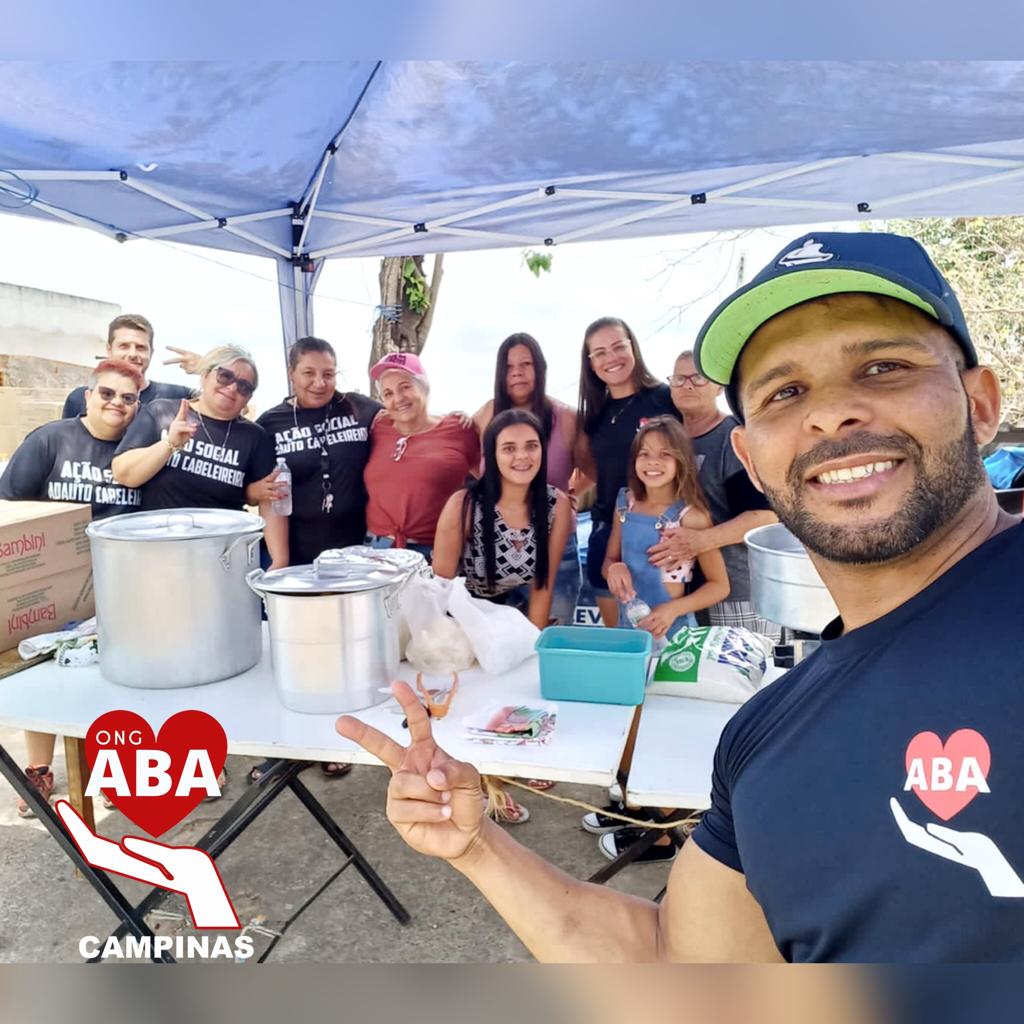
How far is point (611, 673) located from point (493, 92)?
1.84 m

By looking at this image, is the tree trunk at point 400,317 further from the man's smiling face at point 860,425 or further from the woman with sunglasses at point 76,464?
the man's smiling face at point 860,425

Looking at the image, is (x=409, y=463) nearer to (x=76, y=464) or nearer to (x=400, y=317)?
(x=76, y=464)

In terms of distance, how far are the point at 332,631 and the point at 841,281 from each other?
→ 1.05 meters

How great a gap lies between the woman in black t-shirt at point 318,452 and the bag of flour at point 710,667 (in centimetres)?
152

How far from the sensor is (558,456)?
2.78 meters

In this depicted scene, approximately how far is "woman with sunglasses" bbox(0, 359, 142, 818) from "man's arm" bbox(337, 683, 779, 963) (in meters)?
2.02

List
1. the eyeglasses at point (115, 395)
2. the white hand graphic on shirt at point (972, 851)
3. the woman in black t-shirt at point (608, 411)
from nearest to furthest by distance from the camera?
the white hand graphic on shirt at point (972, 851) → the eyeglasses at point (115, 395) → the woman in black t-shirt at point (608, 411)

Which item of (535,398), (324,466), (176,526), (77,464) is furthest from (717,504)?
(77,464)

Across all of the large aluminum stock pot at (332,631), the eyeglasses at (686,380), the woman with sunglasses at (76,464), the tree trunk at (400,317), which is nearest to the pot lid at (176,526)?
the large aluminum stock pot at (332,631)

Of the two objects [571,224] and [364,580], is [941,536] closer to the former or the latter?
[364,580]

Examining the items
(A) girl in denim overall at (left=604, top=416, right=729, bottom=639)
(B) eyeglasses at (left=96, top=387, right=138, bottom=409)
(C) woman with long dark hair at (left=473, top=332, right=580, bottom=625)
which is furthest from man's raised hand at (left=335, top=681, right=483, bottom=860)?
(B) eyeglasses at (left=96, top=387, right=138, bottom=409)

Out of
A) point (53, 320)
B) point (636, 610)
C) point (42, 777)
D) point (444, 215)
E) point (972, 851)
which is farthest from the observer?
point (53, 320)

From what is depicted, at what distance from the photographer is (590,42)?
599 mm

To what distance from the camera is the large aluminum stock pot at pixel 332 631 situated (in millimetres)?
1408
